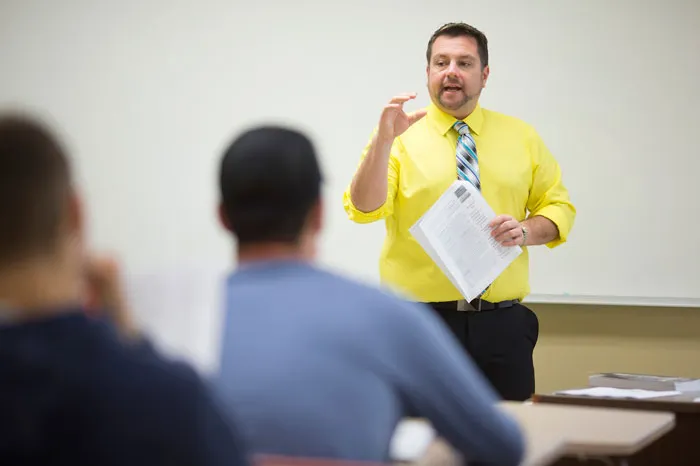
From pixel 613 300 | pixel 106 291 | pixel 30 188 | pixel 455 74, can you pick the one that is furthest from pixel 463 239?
pixel 30 188

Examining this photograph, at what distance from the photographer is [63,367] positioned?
95cm

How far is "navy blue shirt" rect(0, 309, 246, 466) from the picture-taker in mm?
936

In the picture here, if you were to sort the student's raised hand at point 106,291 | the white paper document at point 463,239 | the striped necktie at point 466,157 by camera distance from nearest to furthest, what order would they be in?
the student's raised hand at point 106,291, the white paper document at point 463,239, the striped necktie at point 466,157

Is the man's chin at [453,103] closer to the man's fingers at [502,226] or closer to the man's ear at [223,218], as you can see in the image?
the man's fingers at [502,226]

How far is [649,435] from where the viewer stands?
74.6 inches

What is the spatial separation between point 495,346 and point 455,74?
3.26 ft

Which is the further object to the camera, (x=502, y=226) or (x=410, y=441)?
(x=502, y=226)

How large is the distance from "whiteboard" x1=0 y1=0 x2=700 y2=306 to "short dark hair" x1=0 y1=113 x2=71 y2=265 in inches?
125

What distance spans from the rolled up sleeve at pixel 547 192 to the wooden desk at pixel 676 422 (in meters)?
0.85

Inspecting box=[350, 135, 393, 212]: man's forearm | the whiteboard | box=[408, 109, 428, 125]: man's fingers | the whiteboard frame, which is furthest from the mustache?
the whiteboard frame

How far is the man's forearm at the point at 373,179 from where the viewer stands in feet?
10.3

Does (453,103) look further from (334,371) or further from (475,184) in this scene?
(334,371)

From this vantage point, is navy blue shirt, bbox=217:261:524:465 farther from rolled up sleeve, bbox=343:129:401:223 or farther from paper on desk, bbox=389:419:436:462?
rolled up sleeve, bbox=343:129:401:223

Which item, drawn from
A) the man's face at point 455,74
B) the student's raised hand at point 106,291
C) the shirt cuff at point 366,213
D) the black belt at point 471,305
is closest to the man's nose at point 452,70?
the man's face at point 455,74
